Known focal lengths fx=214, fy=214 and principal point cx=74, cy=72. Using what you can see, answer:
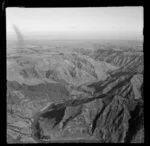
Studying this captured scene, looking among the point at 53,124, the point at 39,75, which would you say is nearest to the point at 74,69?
the point at 39,75

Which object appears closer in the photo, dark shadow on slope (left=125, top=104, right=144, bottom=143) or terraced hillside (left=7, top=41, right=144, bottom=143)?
dark shadow on slope (left=125, top=104, right=144, bottom=143)

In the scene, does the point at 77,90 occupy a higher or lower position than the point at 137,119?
higher

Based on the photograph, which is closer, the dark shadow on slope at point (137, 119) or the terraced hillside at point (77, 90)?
the dark shadow on slope at point (137, 119)

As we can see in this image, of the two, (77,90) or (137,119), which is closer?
(137,119)

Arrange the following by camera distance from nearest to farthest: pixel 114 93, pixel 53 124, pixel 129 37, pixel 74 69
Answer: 1. pixel 129 37
2. pixel 53 124
3. pixel 114 93
4. pixel 74 69
